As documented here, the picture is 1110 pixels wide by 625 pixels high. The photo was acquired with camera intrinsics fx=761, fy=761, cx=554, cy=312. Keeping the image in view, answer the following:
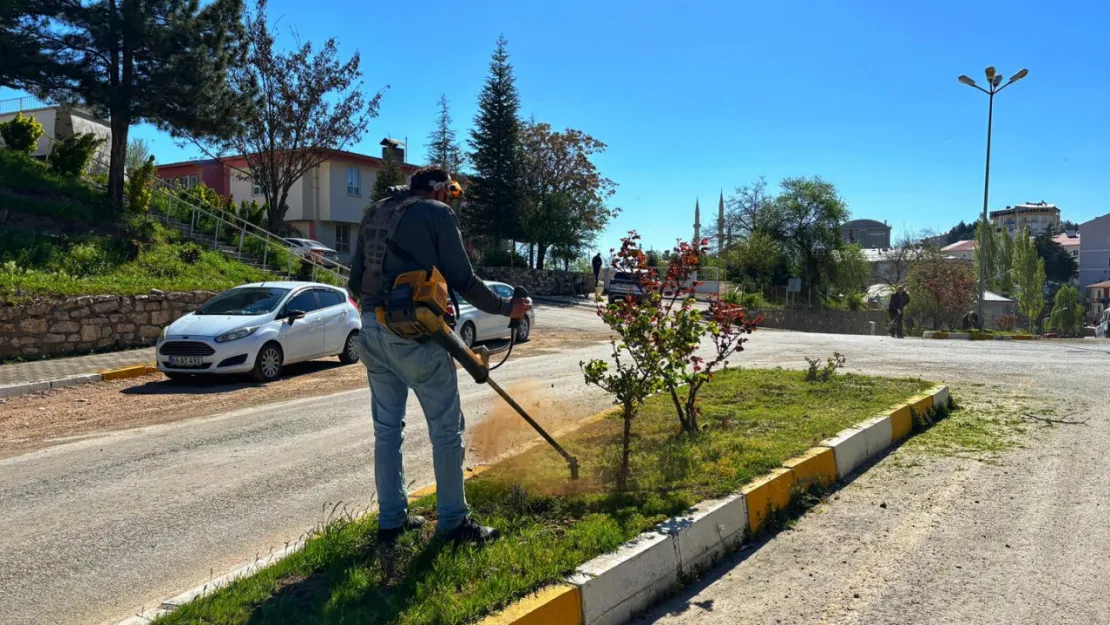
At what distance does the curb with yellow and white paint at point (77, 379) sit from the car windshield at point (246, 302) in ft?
4.22

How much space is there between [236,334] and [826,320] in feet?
113

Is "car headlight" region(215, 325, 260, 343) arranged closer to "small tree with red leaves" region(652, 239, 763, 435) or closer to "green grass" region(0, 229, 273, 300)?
"green grass" region(0, 229, 273, 300)

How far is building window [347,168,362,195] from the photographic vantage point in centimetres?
4241

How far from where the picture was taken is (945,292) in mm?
49406

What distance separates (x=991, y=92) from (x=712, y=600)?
29.9 meters

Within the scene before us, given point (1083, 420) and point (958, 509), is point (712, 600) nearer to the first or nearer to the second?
point (958, 509)

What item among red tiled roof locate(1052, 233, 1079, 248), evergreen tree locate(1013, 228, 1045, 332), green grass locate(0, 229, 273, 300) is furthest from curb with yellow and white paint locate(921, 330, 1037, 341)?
red tiled roof locate(1052, 233, 1079, 248)

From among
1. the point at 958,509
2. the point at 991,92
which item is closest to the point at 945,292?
the point at 991,92

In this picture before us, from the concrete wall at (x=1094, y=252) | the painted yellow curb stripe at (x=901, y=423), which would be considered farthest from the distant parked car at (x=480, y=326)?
the concrete wall at (x=1094, y=252)

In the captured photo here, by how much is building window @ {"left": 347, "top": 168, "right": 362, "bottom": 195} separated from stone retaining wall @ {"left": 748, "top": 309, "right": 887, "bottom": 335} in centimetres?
2316

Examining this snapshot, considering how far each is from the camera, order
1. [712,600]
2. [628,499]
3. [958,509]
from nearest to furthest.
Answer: [712,600], [628,499], [958,509]

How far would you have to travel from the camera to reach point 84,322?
13773mm

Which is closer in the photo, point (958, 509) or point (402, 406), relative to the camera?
point (402, 406)

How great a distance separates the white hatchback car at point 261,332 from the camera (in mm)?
11336
